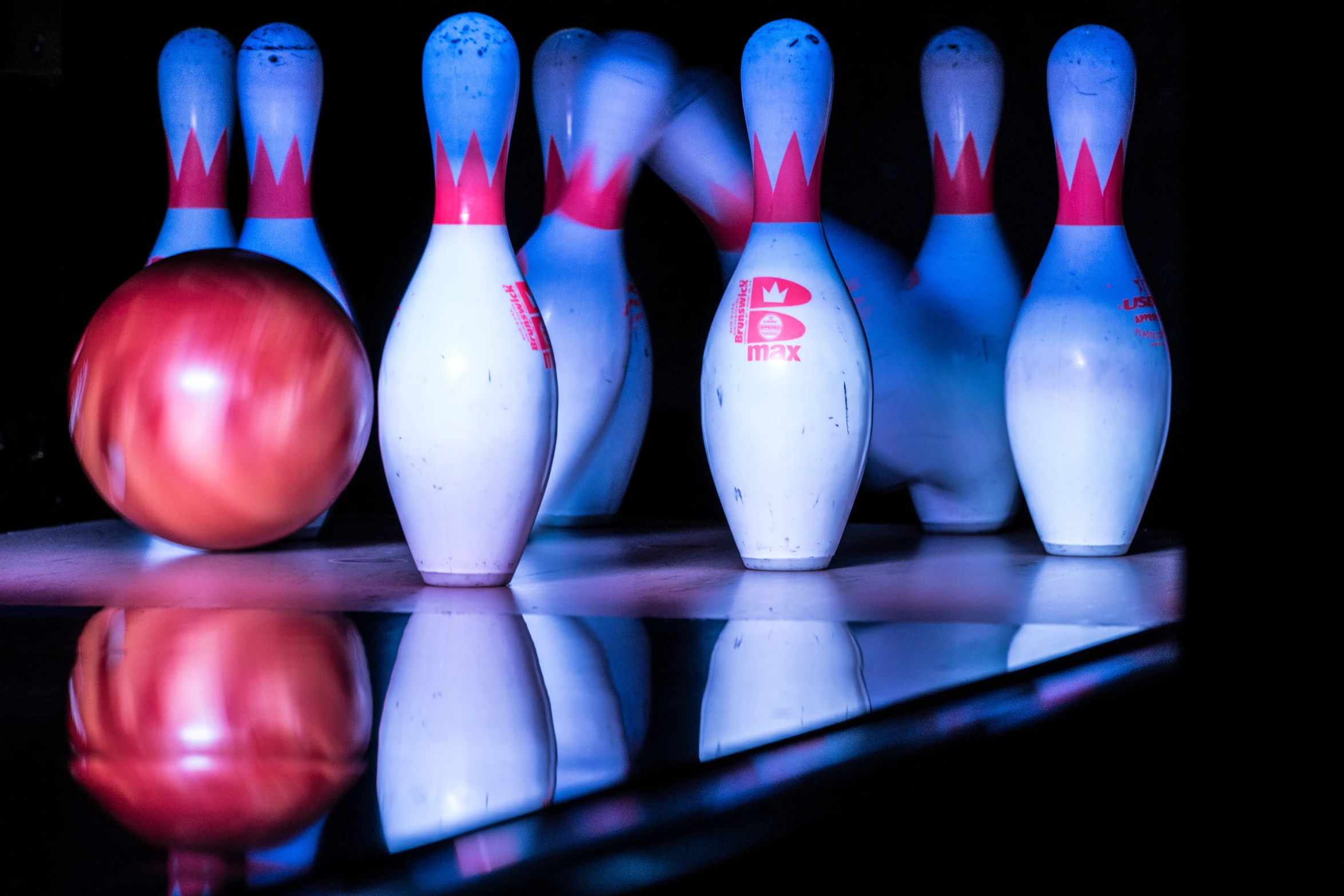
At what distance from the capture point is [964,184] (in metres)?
2.30

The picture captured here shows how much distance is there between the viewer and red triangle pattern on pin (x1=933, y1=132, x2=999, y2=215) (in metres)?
2.29

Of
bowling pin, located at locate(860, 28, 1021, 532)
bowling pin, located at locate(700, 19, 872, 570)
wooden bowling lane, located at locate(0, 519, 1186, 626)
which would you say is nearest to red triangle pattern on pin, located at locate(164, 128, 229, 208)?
wooden bowling lane, located at locate(0, 519, 1186, 626)

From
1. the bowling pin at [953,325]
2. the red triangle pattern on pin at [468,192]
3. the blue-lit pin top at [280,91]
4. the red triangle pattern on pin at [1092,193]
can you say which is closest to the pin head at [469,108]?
the red triangle pattern on pin at [468,192]

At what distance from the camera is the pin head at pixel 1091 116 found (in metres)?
2.10

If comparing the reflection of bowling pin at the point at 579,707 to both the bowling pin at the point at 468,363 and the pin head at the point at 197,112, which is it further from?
the pin head at the point at 197,112

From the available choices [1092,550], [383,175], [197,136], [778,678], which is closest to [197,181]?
[197,136]

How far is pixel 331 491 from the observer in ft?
6.41

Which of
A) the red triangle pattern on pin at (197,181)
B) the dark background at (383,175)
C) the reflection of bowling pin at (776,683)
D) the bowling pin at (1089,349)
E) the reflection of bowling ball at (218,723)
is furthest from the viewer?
the dark background at (383,175)

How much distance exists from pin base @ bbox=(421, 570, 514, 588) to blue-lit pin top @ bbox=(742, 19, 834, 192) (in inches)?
24.1

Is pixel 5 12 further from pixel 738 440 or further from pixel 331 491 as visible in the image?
pixel 738 440

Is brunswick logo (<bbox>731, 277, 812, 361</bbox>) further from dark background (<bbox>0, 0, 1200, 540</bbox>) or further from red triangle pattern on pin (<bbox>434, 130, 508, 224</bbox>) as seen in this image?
dark background (<bbox>0, 0, 1200, 540</bbox>)

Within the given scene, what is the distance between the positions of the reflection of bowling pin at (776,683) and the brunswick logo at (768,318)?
483 mm

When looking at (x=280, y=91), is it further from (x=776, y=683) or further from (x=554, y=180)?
(x=776, y=683)

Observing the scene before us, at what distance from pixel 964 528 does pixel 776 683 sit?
4.03 feet
